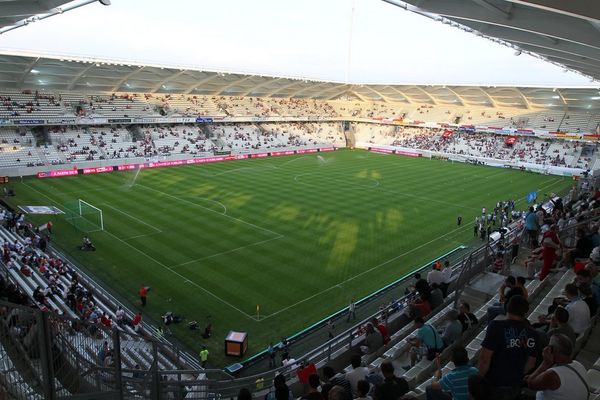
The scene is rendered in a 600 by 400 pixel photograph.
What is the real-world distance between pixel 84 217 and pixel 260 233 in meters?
11.3

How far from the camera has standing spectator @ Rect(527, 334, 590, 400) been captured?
394 centimetres

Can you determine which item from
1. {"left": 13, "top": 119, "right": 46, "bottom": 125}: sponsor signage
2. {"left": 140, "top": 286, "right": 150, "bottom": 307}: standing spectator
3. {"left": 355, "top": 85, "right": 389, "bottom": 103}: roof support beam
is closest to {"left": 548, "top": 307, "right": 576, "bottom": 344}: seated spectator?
{"left": 140, "top": 286, "right": 150, "bottom": 307}: standing spectator

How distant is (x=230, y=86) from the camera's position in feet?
217

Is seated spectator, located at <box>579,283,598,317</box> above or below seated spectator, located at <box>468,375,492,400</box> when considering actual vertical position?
below

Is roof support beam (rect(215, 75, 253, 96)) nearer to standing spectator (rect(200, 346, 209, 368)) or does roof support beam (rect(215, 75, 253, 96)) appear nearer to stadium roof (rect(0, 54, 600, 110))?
stadium roof (rect(0, 54, 600, 110))

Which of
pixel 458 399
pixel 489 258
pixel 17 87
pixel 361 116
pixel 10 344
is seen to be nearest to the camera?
pixel 458 399

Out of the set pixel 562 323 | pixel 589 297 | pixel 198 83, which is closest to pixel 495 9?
pixel 589 297

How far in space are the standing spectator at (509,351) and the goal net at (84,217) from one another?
84.8ft

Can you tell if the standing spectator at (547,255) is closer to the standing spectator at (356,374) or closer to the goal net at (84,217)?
the standing spectator at (356,374)

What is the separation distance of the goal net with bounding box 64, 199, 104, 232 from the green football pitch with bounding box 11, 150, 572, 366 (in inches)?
16.9

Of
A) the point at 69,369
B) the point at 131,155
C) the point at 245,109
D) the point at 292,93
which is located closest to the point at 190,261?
the point at 69,369

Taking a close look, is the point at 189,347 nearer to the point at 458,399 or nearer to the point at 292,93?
the point at 458,399

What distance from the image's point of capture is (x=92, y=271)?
67.3ft

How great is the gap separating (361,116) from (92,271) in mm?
71982
